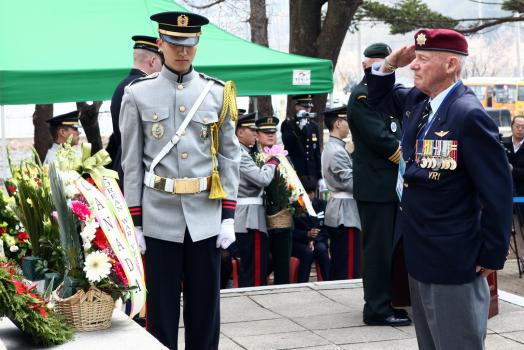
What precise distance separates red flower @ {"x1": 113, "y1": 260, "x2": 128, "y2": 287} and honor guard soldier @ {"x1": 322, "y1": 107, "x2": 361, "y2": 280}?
5.09 metres

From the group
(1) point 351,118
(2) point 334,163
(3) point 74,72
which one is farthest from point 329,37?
(1) point 351,118

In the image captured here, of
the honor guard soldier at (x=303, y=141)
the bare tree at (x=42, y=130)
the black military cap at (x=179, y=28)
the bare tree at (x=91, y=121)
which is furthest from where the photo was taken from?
the bare tree at (x=42, y=130)

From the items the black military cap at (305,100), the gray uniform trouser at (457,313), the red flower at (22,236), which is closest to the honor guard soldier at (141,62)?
the red flower at (22,236)

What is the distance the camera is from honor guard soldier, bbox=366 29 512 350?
12.9ft

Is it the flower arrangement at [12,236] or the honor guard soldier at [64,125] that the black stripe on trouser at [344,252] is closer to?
the honor guard soldier at [64,125]

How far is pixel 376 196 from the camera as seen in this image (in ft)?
21.7

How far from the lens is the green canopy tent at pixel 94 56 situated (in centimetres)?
799

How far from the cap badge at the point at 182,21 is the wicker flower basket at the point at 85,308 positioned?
1.58m

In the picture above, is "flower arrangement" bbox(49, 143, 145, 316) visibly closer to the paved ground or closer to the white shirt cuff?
the white shirt cuff

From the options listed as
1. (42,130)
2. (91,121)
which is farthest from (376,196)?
(42,130)

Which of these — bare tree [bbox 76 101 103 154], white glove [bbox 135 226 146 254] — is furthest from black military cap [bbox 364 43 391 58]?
bare tree [bbox 76 101 103 154]

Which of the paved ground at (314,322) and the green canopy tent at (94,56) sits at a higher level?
the green canopy tent at (94,56)

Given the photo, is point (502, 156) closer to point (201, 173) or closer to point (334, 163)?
point (201, 173)

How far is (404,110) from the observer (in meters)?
4.66
